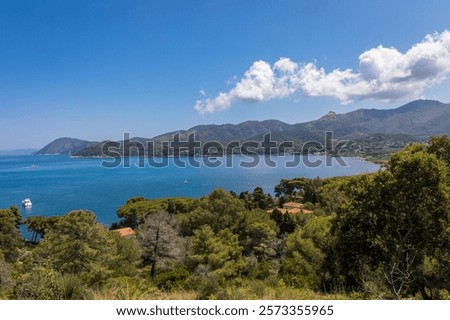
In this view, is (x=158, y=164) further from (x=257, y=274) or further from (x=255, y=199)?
(x=257, y=274)

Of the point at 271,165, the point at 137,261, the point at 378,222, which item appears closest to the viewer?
the point at 378,222

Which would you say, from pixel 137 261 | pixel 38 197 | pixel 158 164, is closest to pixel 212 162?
pixel 158 164

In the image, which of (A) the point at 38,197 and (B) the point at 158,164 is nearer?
(A) the point at 38,197

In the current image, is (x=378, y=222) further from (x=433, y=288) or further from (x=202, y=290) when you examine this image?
(x=202, y=290)

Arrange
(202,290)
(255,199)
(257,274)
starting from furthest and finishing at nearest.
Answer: (255,199), (257,274), (202,290)

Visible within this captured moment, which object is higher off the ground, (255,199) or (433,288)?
(433,288)
